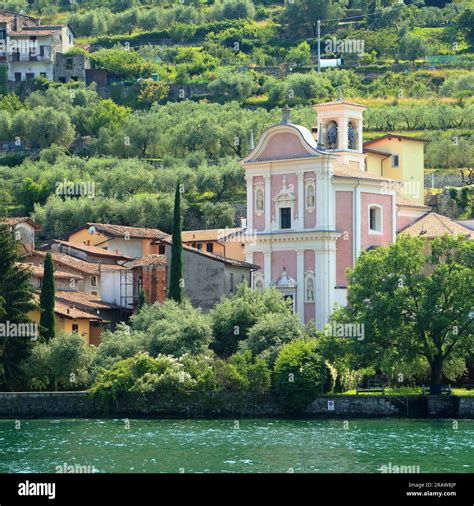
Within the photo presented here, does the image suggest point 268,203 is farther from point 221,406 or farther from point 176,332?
point 221,406

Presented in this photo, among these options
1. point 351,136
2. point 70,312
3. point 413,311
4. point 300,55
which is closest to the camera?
point 413,311

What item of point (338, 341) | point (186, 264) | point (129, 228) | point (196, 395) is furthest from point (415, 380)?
point (129, 228)

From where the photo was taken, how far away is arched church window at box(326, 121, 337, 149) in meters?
93.6

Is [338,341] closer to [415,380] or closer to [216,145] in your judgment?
[415,380]

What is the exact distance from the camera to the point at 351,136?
94188 mm

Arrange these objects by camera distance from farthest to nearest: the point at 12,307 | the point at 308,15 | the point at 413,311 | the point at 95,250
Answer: the point at 308,15
the point at 95,250
the point at 12,307
the point at 413,311

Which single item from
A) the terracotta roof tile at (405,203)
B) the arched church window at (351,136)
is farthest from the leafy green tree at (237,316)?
the arched church window at (351,136)

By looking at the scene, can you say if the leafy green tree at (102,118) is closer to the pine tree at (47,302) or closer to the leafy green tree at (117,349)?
the pine tree at (47,302)

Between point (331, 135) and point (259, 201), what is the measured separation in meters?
7.27

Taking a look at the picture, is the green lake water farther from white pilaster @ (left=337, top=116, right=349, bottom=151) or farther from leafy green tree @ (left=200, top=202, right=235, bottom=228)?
leafy green tree @ (left=200, top=202, right=235, bottom=228)

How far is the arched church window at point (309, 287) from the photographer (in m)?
85.6

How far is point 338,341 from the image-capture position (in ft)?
233
